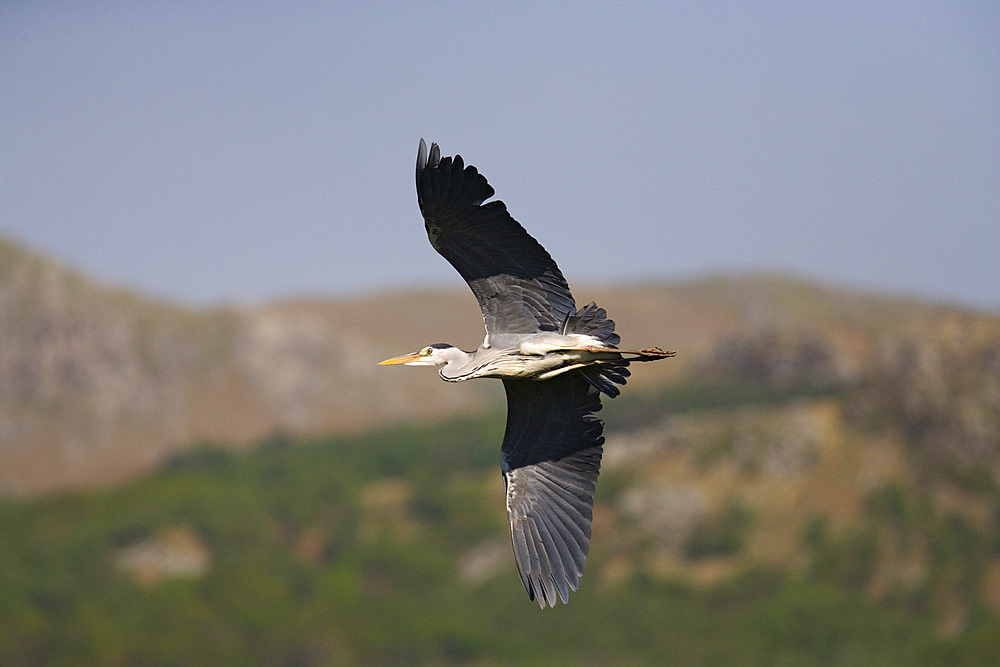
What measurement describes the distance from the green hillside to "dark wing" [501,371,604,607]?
8014 cm

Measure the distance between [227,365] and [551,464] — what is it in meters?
129

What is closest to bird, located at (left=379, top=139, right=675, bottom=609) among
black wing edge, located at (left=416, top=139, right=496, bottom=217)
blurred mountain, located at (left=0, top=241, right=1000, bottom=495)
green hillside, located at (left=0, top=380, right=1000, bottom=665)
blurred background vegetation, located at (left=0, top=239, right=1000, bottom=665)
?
black wing edge, located at (left=416, top=139, right=496, bottom=217)

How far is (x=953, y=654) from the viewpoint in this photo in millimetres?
91625

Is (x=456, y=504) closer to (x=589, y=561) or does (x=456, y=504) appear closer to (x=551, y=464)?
(x=589, y=561)

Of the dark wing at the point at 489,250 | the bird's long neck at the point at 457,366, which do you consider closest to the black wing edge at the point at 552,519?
the bird's long neck at the point at 457,366

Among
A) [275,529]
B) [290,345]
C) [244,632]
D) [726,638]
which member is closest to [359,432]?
[290,345]

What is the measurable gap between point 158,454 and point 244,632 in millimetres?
36082

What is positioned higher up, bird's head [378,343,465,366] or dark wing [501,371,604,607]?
bird's head [378,343,465,366]

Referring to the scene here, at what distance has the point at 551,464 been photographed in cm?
1488

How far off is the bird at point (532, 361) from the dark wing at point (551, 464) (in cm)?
1

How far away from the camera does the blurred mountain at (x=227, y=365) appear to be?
127 meters

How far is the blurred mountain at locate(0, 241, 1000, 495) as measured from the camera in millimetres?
127375

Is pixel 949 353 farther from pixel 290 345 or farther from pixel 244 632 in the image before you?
pixel 290 345

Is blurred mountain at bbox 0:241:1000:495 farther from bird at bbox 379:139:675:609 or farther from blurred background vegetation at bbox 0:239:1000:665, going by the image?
bird at bbox 379:139:675:609
